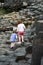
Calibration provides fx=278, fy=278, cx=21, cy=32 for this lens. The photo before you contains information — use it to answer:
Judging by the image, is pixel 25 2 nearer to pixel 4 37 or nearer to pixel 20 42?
pixel 4 37

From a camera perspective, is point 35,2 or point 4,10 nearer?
point 35,2

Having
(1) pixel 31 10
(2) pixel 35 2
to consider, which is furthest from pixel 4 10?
(1) pixel 31 10

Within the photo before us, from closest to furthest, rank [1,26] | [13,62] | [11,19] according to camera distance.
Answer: [13,62] → [1,26] → [11,19]

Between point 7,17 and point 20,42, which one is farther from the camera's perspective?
point 7,17

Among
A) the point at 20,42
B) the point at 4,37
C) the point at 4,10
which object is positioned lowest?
the point at 4,10

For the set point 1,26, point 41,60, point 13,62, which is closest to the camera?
point 41,60

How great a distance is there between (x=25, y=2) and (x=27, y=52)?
16.0 m

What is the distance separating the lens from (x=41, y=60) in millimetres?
6973

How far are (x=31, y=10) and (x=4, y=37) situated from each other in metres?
6.19

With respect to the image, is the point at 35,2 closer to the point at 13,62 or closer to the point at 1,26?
the point at 1,26

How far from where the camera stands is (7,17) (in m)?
20.3

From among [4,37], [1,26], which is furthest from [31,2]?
[4,37]

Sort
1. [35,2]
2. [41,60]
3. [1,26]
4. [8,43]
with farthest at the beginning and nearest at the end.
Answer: [35,2] → [1,26] → [8,43] → [41,60]

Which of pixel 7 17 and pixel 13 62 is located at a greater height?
pixel 13 62
